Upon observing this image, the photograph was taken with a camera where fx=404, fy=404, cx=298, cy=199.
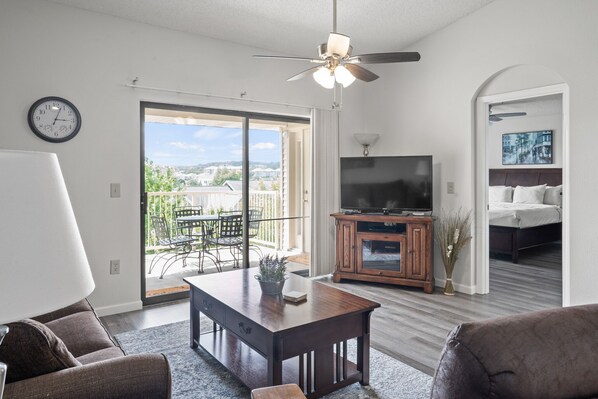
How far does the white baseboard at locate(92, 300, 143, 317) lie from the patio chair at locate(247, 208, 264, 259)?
4.48ft

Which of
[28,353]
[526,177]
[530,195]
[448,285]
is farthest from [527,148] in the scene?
[28,353]

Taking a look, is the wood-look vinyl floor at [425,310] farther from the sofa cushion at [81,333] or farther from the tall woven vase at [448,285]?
the sofa cushion at [81,333]

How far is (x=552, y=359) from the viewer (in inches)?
44.2

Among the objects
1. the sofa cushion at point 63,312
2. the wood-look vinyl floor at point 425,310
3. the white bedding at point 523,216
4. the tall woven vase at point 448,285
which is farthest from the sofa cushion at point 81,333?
the white bedding at point 523,216

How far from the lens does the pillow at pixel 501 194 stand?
25.5 feet

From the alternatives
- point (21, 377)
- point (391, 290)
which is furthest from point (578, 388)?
point (391, 290)

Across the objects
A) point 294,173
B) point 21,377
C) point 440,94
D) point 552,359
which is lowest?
point 21,377

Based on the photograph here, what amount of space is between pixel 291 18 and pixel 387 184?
2122mm

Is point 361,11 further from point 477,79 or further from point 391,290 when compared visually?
point 391,290

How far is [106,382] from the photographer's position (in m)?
1.29

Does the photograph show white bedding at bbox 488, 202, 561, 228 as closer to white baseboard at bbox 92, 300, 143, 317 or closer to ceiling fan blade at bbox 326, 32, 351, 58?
ceiling fan blade at bbox 326, 32, 351, 58

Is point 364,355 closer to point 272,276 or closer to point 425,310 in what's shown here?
point 272,276

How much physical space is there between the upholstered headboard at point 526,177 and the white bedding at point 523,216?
3.83 ft

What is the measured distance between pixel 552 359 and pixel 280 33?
3.99 metres
